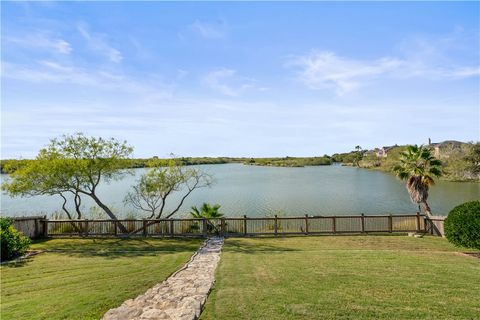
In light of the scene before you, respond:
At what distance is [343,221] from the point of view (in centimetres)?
1906

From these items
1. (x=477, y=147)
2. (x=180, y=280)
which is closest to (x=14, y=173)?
(x=180, y=280)

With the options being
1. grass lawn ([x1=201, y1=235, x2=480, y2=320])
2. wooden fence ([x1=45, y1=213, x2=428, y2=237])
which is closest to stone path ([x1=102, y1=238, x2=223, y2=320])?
grass lawn ([x1=201, y1=235, x2=480, y2=320])

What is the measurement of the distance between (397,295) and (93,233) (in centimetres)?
1574

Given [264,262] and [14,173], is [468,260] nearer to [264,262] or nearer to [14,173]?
[264,262]

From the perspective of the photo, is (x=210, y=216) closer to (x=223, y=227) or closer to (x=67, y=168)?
(x=223, y=227)

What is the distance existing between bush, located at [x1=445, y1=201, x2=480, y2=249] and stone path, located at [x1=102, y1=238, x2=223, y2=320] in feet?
30.6

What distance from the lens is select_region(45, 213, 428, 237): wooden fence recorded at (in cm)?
1780

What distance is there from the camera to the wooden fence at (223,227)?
1780cm

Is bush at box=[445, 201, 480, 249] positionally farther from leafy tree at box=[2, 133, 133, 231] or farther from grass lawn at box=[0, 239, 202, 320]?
leafy tree at box=[2, 133, 133, 231]

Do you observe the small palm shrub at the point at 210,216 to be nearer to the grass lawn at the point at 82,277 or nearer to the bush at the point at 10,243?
the grass lawn at the point at 82,277

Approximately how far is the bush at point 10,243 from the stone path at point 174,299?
21.8ft

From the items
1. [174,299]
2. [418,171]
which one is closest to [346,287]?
[174,299]

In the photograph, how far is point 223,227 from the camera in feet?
59.1

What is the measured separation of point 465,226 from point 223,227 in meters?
10.8
